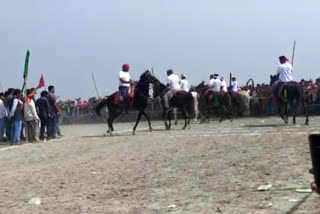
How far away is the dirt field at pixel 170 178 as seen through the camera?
10.3 m

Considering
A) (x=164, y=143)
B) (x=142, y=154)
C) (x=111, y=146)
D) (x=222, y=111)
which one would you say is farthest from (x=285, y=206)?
(x=222, y=111)

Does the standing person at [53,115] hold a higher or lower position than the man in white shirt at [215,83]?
lower

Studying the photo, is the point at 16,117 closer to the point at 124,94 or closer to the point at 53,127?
the point at 53,127

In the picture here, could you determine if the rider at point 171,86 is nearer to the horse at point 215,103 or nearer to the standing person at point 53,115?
the standing person at point 53,115

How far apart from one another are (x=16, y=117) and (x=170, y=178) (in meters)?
13.3

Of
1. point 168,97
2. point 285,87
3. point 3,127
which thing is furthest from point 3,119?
point 285,87

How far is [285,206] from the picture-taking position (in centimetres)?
955

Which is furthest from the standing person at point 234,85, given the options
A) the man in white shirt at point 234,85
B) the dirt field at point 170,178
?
the dirt field at point 170,178

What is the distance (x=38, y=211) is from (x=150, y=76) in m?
15.1

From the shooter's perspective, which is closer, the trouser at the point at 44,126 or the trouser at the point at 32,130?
the trouser at the point at 32,130

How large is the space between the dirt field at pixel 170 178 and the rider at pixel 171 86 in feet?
29.1

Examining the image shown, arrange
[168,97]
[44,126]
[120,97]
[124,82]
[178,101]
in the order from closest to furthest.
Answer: [124,82], [120,97], [44,126], [178,101], [168,97]

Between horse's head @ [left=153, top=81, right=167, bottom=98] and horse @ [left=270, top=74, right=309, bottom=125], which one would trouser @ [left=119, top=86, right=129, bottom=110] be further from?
horse @ [left=270, top=74, right=309, bottom=125]

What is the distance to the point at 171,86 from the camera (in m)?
28.3
